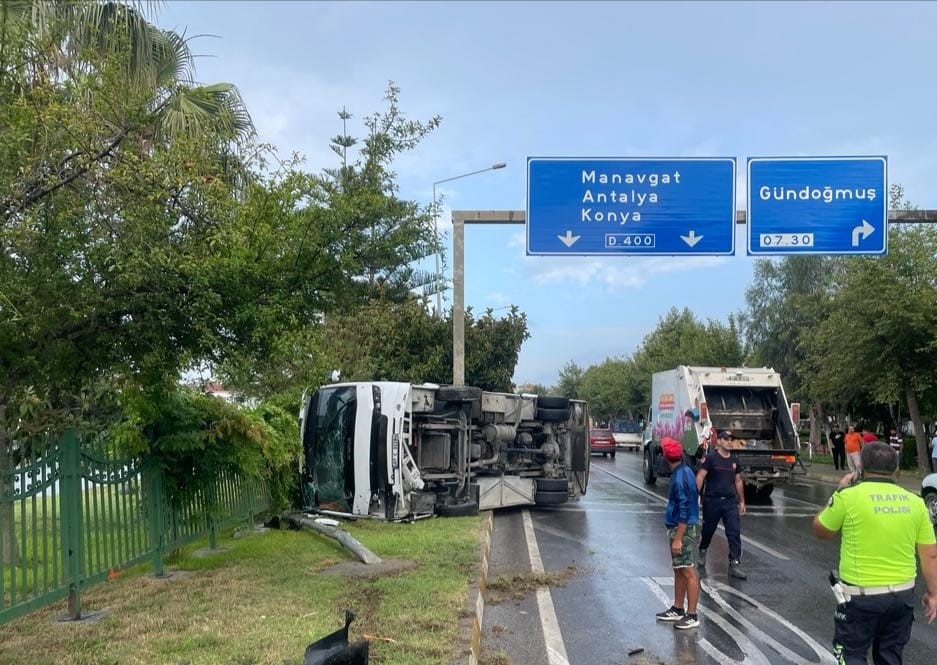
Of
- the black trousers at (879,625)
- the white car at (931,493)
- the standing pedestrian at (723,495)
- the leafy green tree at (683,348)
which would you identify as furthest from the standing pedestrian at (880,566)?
the leafy green tree at (683,348)

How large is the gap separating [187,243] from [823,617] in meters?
6.61

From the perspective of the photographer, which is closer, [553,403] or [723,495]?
[723,495]

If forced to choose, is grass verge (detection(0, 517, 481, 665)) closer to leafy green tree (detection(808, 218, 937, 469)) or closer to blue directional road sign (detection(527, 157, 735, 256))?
blue directional road sign (detection(527, 157, 735, 256))

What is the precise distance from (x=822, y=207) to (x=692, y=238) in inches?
89.4

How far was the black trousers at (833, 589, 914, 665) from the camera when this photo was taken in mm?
4363

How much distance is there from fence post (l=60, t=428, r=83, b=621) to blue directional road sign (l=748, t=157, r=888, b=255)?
1151 cm

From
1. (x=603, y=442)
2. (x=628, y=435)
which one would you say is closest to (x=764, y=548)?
(x=603, y=442)

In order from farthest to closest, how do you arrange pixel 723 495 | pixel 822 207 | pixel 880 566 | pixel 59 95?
pixel 822 207
pixel 723 495
pixel 59 95
pixel 880 566

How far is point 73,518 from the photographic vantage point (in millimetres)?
6387

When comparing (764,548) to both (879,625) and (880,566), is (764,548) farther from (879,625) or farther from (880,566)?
(880,566)

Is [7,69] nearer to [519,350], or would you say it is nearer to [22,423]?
[22,423]

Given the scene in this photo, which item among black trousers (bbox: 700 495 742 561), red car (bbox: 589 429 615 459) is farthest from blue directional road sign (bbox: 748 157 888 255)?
red car (bbox: 589 429 615 459)

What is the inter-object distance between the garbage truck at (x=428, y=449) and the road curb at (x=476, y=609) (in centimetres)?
205

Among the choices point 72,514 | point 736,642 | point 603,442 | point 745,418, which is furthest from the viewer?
point 603,442
